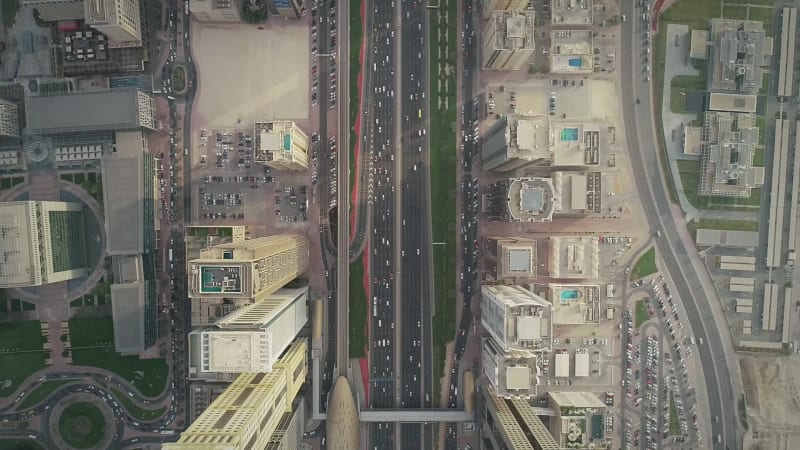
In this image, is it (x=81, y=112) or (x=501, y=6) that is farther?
(x=501, y=6)

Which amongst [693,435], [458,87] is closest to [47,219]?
[458,87]

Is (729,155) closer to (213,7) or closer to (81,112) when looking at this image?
(213,7)

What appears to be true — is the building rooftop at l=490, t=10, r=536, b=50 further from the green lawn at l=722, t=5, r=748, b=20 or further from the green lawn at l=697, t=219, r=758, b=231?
the green lawn at l=697, t=219, r=758, b=231

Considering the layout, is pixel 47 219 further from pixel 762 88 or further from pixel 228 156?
pixel 762 88

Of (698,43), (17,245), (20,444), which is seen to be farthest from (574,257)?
(20,444)

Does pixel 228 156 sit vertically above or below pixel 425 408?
above
